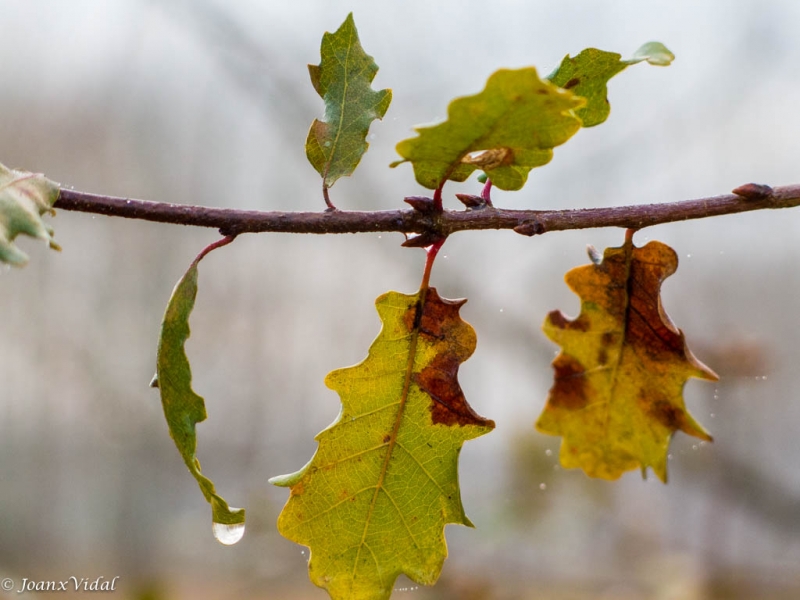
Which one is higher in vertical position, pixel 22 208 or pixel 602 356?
pixel 22 208

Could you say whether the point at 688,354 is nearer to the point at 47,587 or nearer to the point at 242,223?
the point at 242,223

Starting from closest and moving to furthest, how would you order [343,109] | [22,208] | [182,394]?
[22,208] → [182,394] → [343,109]

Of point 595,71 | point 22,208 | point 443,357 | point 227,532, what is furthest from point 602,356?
point 22,208

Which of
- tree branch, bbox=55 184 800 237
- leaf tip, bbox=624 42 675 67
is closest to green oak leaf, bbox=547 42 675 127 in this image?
leaf tip, bbox=624 42 675 67

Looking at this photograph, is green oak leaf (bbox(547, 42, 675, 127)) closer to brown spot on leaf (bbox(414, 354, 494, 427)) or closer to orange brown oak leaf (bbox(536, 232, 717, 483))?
orange brown oak leaf (bbox(536, 232, 717, 483))

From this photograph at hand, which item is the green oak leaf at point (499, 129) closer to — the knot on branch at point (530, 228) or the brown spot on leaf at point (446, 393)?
the knot on branch at point (530, 228)

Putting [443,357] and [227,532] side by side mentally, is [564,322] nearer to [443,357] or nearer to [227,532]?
[443,357]
